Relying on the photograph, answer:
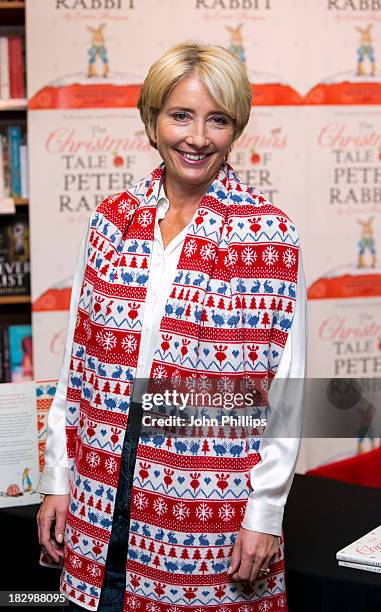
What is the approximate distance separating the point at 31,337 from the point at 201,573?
2501mm

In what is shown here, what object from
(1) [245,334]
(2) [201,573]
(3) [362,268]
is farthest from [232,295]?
(3) [362,268]

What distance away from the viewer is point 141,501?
185 cm

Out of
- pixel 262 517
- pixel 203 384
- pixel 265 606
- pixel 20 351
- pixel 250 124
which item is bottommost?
pixel 265 606

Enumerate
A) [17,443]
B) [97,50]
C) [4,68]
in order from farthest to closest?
[4,68]
[97,50]
[17,443]

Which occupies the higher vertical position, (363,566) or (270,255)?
(270,255)

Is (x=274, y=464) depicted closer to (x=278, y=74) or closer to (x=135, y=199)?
(x=135, y=199)

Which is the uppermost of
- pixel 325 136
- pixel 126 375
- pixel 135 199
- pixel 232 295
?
pixel 325 136

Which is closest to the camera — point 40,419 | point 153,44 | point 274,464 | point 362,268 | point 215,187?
point 274,464

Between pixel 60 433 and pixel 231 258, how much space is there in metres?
0.53

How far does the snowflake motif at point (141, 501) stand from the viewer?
185 centimetres

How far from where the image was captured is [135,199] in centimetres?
200

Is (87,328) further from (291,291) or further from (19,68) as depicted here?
(19,68)

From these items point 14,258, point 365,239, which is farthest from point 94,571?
point 365,239

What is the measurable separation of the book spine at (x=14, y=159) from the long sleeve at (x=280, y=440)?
248 centimetres
